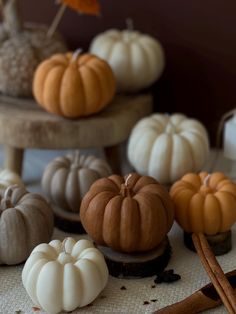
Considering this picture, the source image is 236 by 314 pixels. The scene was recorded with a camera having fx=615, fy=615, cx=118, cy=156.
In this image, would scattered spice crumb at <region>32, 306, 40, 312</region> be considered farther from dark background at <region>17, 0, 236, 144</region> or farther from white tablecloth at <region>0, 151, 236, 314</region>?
dark background at <region>17, 0, 236, 144</region>

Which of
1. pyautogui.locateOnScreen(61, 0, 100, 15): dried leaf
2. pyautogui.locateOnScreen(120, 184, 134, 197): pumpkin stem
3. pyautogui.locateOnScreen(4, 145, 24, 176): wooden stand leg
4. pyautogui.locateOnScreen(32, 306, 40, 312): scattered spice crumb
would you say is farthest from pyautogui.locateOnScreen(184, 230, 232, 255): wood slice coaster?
pyautogui.locateOnScreen(61, 0, 100, 15): dried leaf

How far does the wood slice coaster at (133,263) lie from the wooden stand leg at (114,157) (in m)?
0.39

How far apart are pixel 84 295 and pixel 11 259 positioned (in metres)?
0.16

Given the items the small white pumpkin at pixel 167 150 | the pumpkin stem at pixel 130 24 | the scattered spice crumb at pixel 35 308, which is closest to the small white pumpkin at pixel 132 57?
the pumpkin stem at pixel 130 24

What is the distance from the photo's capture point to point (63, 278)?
86 centimetres

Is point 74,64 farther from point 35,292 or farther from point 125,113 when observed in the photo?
point 35,292

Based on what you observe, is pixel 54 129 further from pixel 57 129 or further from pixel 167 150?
pixel 167 150

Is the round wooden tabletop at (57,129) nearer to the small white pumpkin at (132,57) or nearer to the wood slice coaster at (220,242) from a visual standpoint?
the small white pumpkin at (132,57)

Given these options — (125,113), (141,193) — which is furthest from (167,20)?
(141,193)

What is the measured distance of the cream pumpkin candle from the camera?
101 cm

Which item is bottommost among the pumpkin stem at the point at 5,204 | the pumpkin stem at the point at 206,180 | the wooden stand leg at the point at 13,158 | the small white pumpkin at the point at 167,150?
the wooden stand leg at the point at 13,158

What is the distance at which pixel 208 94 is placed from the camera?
149cm

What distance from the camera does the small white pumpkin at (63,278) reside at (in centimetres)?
86

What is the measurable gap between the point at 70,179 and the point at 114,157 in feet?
0.90
